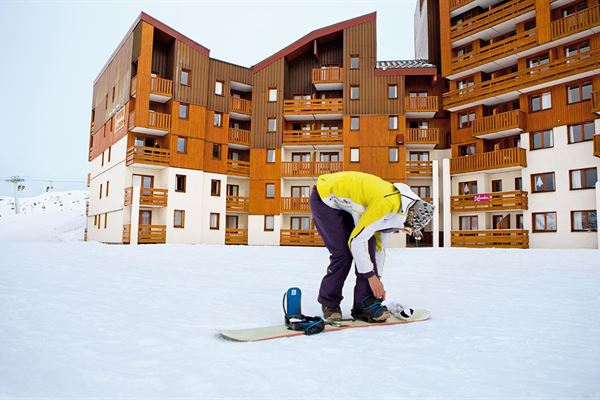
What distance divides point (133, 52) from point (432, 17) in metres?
21.5

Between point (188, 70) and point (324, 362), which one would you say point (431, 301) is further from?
point (188, 70)

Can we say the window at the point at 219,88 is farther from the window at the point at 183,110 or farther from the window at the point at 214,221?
the window at the point at 214,221

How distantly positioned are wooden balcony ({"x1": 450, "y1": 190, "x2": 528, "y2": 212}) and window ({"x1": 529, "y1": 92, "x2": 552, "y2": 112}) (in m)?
4.97

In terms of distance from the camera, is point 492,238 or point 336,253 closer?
point 336,253

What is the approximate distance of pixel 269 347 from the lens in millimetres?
3893

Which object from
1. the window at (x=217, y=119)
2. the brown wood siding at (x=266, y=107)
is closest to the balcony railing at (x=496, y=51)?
the brown wood siding at (x=266, y=107)

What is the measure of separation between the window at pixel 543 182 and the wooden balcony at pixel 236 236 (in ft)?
59.9

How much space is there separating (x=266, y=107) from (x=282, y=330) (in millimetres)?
29155

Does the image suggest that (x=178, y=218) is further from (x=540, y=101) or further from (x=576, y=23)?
(x=576, y=23)

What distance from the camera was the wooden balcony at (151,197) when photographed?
27.6 meters

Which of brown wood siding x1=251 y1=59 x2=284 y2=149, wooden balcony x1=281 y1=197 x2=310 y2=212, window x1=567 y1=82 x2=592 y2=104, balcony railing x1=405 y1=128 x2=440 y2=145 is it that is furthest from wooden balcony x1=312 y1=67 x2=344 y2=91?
window x1=567 y1=82 x2=592 y2=104

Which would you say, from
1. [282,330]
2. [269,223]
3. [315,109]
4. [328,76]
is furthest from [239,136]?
[282,330]

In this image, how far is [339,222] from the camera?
5.05 meters

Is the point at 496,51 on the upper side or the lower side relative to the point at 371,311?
upper
